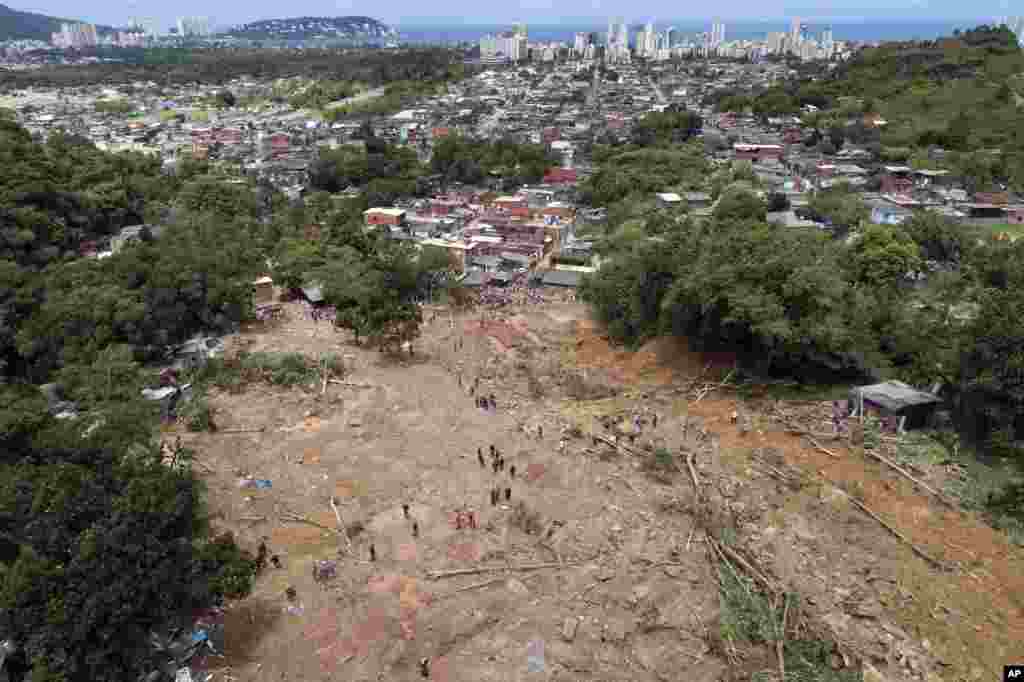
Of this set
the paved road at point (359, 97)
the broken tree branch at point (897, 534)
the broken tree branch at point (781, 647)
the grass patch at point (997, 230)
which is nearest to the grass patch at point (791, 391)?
the broken tree branch at point (897, 534)

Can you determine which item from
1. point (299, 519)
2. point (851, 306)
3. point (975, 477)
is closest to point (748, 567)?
point (975, 477)

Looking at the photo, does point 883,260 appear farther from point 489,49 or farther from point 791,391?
point 489,49

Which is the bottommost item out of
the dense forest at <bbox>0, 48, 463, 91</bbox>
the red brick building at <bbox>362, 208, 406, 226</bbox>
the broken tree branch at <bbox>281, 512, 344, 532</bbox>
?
the broken tree branch at <bbox>281, 512, 344, 532</bbox>

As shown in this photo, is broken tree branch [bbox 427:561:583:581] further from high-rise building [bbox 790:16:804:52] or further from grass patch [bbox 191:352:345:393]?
high-rise building [bbox 790:16:804:52]

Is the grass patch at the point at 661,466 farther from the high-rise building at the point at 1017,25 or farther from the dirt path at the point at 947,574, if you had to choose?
the high-rise building at the point at 1017,25

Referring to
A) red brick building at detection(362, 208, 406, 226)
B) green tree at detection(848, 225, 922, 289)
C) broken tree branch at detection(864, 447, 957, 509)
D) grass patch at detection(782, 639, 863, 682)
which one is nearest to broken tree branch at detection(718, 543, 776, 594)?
grass patch at detection(782, 639, 863, 682)

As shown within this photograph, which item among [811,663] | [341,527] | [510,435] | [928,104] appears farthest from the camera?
[928,104]

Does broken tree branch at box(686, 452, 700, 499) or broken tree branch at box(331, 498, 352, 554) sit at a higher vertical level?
broken tree branch at box(686, 452, 700, 499)
